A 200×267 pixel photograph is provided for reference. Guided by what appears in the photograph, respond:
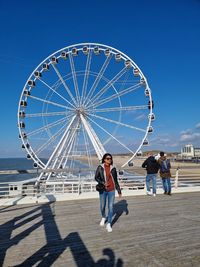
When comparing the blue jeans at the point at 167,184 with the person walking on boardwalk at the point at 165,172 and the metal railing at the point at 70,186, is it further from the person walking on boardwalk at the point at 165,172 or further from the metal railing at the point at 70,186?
the metal railing at the point at 70,186

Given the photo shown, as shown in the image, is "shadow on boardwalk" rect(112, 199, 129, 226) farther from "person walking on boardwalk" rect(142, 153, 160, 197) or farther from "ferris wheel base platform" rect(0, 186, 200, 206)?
"person walking on boardwalk" rect(142, 153, 160, 197)

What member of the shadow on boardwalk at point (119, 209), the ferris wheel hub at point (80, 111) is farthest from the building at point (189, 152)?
the shadow on boardwalk at point (119, 209)

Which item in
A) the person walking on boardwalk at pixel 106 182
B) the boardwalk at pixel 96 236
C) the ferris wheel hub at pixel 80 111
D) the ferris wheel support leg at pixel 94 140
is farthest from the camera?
the ferris wheel hub at pixel 80 111

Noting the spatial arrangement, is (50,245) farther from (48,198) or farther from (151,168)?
(151,168)

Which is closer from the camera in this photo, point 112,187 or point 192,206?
point 112,187

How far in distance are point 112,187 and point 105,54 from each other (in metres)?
15.9

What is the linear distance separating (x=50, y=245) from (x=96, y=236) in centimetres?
89

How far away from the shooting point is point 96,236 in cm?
526

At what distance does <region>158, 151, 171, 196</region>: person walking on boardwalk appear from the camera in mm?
10711

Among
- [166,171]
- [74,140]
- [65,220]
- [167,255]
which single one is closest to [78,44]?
[74,140]

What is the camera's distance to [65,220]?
21.4 ft

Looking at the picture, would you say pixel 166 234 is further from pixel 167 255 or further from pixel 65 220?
pixel 65 220

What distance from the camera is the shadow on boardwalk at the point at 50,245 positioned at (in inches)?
157

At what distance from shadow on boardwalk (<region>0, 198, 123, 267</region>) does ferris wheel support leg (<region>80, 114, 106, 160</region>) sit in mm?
11946
